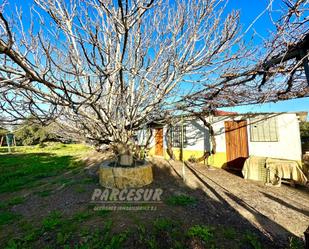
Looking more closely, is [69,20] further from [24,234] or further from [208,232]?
[208,232]

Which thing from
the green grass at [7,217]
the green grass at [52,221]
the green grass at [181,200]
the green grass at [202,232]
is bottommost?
the green grass at [7,217]

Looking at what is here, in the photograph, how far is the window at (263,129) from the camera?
844cm

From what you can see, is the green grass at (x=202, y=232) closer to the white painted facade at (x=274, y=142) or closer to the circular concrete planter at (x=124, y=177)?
the circular concrete planter at (x=124, y=177)

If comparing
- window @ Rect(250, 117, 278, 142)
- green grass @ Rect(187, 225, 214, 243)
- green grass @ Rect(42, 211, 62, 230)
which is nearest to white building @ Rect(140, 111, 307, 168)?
window @ Rect(250, 117, 278, 142)

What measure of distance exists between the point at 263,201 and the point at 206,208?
1879 millimetres

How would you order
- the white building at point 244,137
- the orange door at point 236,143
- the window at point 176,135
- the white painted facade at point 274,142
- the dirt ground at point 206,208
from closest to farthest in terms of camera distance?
the dirt ground at point 206,208
the white painted facade at point 274,142
the white building at point 244,137
the orange door at point 236,143
the window at point 176,135

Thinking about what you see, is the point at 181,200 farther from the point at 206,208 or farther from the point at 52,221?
the point at 52,221

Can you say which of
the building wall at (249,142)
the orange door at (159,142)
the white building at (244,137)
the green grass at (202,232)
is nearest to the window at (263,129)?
the white building at (244,137)

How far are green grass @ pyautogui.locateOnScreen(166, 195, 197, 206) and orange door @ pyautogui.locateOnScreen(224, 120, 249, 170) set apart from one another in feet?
16.9

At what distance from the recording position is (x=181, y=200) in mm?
4918

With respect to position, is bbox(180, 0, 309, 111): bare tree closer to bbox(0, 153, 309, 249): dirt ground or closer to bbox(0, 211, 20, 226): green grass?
bbox(0, 153, 309, 249): dirt ground

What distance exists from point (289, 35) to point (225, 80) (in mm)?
2091

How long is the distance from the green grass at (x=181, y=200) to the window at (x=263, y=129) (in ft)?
18.0

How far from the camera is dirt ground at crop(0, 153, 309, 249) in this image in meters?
3.62
